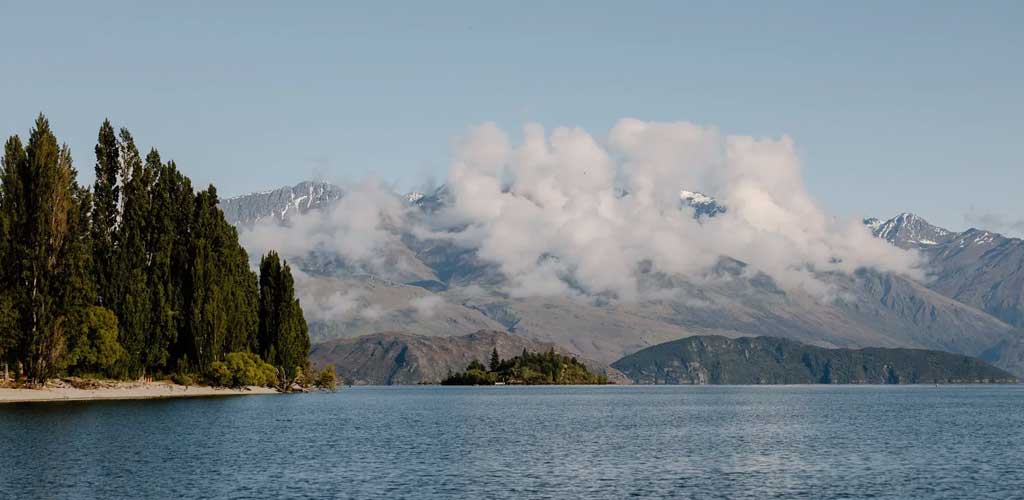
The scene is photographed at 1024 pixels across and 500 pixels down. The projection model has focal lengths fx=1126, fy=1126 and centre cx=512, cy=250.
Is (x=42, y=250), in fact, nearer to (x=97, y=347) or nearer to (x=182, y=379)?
(x=97, y=347)

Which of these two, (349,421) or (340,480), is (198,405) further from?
(340,480)

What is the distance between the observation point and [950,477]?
7869 cm

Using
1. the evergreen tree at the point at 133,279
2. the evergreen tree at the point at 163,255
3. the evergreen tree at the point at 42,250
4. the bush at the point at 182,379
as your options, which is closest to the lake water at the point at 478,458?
the evergreen tree at the point at 42,250

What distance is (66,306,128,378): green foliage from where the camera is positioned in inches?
6102

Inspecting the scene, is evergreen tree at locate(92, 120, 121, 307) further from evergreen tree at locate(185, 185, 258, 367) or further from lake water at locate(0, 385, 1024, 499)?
lake water at locate(0, 385, 1024, 499)

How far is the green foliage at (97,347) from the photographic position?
155m

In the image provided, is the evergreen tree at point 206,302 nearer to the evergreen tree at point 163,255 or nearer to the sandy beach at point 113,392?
the evergreen tree at point 163,255

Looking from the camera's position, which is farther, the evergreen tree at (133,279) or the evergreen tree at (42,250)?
the evergreen tree at (133,279)

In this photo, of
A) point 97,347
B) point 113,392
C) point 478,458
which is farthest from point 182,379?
point 478,458

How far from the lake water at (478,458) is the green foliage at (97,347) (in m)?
15.2

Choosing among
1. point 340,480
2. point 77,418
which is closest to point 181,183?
point 77,418

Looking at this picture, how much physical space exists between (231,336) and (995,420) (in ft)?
409

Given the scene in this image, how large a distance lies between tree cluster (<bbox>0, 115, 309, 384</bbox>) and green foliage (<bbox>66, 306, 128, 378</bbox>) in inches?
7.7

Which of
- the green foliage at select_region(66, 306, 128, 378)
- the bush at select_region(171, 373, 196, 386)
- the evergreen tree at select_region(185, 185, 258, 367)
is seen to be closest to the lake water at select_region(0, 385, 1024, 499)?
the green foliage at select_region(66, 306, 128, 378)
